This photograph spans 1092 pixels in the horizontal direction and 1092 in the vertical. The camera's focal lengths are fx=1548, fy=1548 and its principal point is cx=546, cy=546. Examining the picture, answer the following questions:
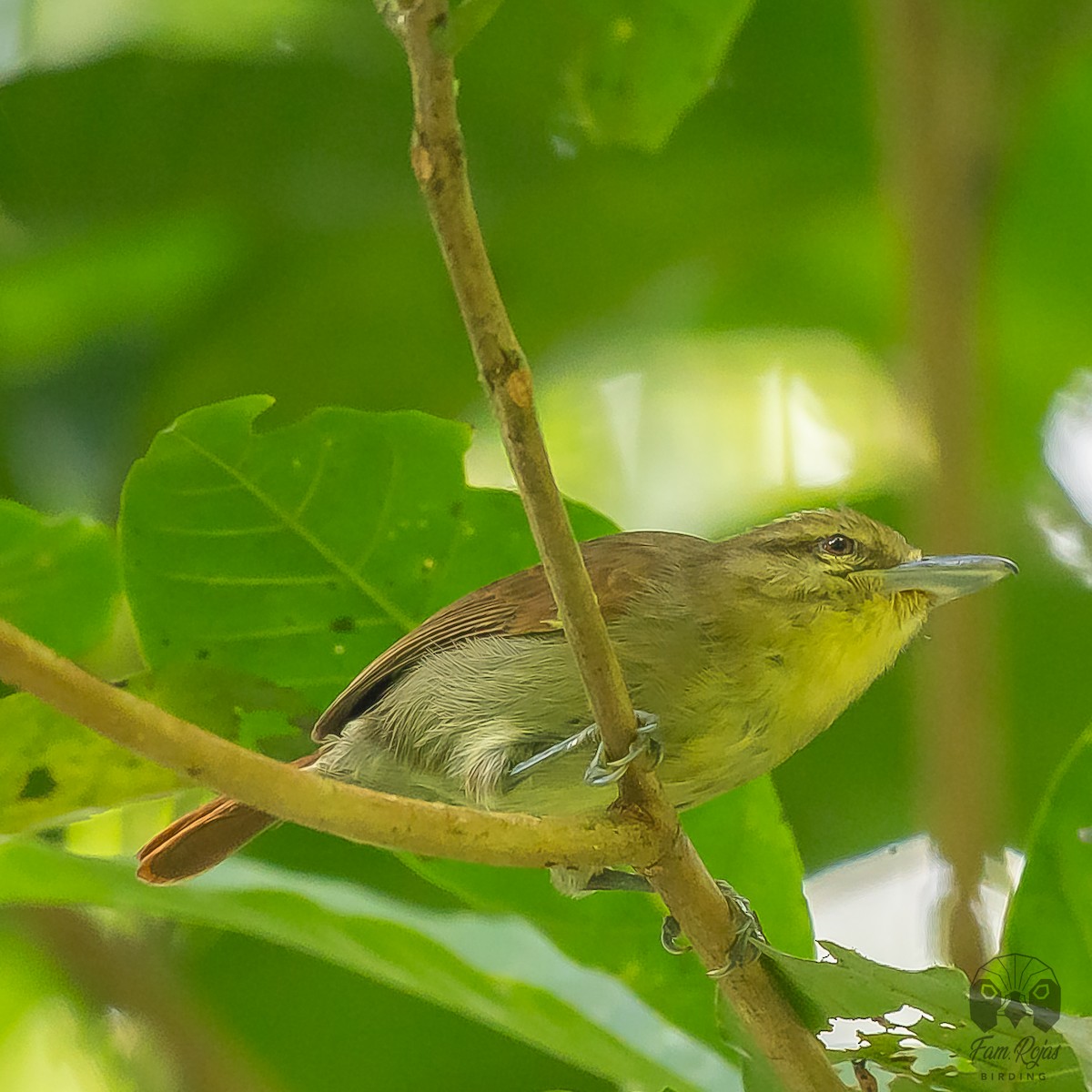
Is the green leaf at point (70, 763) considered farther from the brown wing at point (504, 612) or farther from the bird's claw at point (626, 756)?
the bird's claw at point (626, 756)

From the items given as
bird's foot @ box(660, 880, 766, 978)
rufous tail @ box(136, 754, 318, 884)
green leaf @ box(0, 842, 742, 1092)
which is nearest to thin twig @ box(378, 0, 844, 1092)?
bird's foot @ box(660, 880, 766, 978)

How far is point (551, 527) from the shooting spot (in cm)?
138

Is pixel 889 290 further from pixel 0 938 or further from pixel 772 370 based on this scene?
pixel 0 938

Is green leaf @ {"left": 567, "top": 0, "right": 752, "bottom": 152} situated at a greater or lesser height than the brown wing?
greater

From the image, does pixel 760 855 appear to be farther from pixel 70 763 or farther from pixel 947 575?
pixel 70 763

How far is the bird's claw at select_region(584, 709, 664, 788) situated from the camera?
5.18ft

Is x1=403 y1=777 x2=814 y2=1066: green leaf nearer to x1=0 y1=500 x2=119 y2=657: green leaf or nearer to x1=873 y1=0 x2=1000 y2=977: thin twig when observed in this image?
x1=873 y1=0 x2=1000 y2=977: thin twig

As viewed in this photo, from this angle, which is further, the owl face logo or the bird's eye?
the bird's eye

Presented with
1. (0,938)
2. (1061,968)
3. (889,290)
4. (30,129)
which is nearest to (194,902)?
(1061,968)

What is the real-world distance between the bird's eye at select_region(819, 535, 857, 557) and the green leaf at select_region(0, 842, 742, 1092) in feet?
2.61

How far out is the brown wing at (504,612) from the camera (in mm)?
2244

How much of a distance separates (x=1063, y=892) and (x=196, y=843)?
117cm

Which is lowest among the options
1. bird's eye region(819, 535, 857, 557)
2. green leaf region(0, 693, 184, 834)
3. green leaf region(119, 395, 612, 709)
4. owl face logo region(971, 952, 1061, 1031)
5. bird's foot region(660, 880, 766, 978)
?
owl face logo region(971, 952, 1061, 1031)

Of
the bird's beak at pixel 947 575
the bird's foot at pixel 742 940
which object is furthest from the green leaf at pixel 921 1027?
the bird's beak at pixel 947 575
